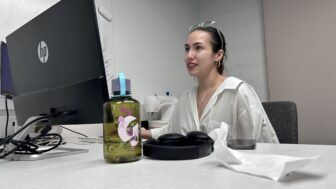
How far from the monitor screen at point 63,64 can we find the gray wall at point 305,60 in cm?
222

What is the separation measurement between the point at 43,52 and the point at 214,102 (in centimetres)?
88

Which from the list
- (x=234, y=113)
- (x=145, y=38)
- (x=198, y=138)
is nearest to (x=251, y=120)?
(x=234, y=113)

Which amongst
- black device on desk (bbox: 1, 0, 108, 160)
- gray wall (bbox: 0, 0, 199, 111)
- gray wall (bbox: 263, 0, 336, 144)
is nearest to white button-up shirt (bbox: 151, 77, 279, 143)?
black device on desk (bbox: 1, 0, 108, 160)

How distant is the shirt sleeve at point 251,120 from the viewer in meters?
1.30

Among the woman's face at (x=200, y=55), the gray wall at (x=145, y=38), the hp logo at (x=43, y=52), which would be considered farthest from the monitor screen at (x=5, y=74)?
the woman's face at (x=200, y=55)

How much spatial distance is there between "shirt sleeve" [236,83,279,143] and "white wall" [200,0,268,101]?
4.83 feet

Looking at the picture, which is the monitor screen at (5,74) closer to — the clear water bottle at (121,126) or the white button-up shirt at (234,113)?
the white button-up shirt at (234,113)

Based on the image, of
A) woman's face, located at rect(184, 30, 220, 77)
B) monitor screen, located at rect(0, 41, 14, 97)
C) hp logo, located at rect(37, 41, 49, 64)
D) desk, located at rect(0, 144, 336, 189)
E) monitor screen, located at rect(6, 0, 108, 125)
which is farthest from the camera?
woman's face, located at rect(184, 30, 220, 77)

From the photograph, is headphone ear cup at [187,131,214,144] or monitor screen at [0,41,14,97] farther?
monitor screen at [0,41,14,97]

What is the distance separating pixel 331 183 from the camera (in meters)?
0.40

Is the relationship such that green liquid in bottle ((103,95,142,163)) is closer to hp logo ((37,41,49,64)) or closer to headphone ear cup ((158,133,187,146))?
headphone ear cup ((158,133,187,146))

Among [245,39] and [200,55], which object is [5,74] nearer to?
[200,55]

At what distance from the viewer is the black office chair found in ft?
4.31

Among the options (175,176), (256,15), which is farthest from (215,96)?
(256,15)
